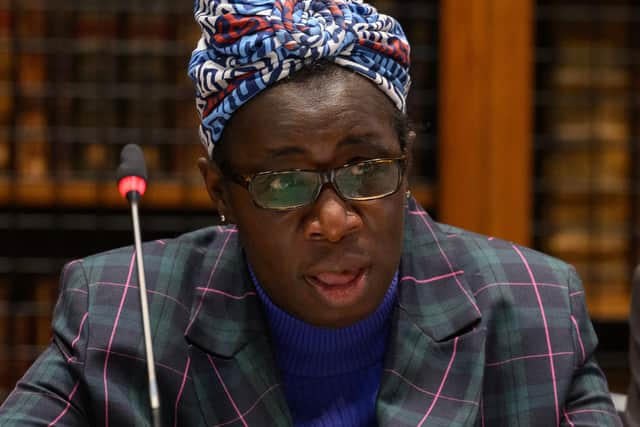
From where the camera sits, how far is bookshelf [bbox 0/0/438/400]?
8.62 ft

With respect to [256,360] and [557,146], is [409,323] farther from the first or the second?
[557,146]

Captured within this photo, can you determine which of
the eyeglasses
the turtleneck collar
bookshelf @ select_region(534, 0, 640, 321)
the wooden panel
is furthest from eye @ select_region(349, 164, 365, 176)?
bookshelf @ select_region(534, 0, 640, 321)

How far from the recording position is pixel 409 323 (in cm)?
138

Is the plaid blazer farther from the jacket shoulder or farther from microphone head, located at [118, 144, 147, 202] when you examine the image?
microphone head, located at [118, 144, 147, 202]

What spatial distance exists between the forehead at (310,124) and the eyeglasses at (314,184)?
0.05ft

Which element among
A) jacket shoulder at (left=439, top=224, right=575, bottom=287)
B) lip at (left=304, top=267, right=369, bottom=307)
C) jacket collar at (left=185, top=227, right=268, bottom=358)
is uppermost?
lip at (left=304, top=267, right=369, bottom=307)

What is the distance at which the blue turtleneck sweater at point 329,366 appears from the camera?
4.47 feet

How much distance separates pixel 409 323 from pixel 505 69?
124 cm

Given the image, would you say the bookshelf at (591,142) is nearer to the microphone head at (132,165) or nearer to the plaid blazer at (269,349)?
the plaid blazer at (269,349)

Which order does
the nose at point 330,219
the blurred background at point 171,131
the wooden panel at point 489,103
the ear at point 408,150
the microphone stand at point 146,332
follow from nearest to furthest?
the microphone stand at point 146,332 → the nose at point 330,219 → the ear at point 408,150 → the wooden panel at point 489,103 → the blurred background at point 171,131

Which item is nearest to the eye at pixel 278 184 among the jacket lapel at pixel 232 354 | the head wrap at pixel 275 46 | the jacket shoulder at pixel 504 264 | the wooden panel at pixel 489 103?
the head wrap at pixel 275 46

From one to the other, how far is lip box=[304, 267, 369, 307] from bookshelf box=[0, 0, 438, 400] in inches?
53.8

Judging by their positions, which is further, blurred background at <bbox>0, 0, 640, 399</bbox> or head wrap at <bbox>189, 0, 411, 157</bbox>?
blurred background at <bbox>0, 0, 640, 399</bbox>

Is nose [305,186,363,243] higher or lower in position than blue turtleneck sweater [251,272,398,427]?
higher
